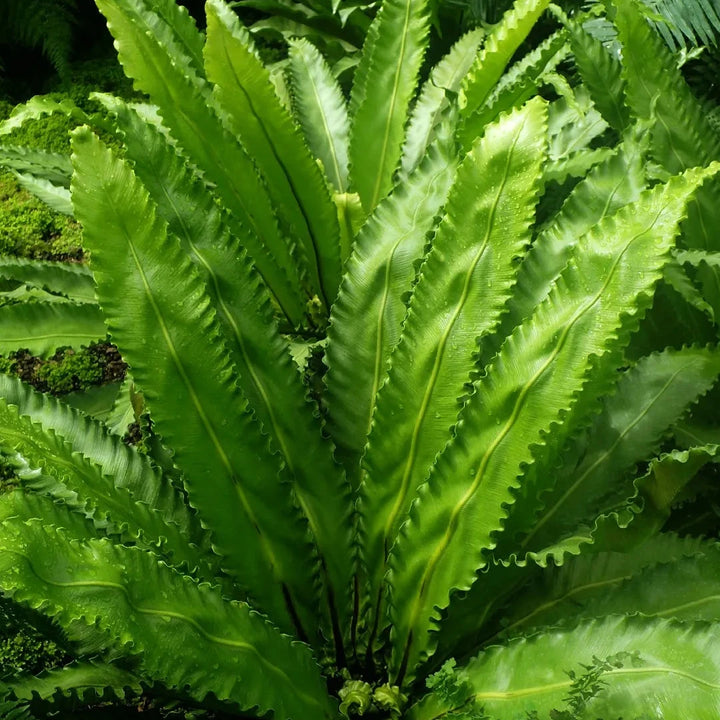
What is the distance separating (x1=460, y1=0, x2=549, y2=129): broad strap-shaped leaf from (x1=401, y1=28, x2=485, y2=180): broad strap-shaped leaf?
2.5 inches

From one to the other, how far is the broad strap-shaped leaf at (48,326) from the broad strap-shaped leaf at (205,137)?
0.31 m

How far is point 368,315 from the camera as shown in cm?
91

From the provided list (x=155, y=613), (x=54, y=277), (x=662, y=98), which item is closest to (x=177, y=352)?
(x=155, y=613)

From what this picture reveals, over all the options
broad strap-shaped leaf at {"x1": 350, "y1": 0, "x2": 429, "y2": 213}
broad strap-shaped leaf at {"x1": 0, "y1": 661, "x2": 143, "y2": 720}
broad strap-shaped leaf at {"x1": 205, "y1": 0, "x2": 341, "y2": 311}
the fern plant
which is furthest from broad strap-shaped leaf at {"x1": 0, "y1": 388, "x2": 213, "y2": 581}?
broad strap-shaped leaf at {"x1": 350, "y1": 0, "x2": 429, "y2": 213}

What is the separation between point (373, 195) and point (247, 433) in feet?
2.28

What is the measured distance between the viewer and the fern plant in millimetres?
628

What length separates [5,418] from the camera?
2.47 ft

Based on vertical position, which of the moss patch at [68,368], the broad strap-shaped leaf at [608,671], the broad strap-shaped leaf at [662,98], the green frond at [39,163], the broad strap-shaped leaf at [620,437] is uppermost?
the green frond at [39,163]

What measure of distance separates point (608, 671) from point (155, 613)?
374 millimetres

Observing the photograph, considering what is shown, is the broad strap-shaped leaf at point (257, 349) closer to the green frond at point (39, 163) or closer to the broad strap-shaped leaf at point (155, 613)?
the broad strap-shaped leaf at point (155, 613)

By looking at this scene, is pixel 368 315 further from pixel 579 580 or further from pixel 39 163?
pixel 39 163

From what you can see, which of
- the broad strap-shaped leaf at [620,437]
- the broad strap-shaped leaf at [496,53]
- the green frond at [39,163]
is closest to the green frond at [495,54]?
the broad strap-shaped leaf at [496,53]

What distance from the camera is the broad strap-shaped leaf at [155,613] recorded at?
0.55 m

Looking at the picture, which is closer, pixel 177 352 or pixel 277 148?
pixel 177 352
